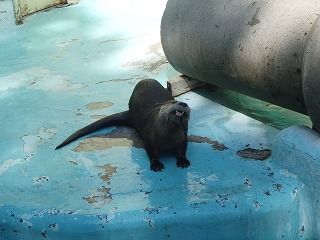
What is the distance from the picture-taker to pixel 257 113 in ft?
10.0

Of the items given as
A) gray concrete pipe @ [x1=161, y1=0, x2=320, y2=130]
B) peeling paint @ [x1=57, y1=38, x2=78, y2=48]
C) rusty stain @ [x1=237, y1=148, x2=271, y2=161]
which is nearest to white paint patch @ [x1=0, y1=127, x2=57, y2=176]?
gray concrete pipe @ [x1=161, y1=0, x2=320, y2=130]

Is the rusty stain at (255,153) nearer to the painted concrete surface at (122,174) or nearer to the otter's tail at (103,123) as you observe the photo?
the painted concrete surface at (122,174)

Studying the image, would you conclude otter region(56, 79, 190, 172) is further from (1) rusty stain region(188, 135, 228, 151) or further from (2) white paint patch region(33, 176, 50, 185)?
(2) white paint patch region(33, 176, 50, 185)

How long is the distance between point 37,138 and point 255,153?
1.19m

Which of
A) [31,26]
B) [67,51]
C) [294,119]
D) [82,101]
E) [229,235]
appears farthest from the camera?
[31,26]

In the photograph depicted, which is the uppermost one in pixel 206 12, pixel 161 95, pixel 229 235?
pixel 206 12

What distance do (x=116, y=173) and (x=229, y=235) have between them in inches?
24.3

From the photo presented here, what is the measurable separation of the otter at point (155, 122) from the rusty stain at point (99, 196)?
280 millimetres

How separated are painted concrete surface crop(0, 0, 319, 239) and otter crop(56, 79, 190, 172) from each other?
0.05 metres

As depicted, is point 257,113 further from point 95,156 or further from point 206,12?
point 95,156

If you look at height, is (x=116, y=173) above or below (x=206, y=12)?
below

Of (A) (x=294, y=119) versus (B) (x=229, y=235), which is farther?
(A) (x=294, y=119)

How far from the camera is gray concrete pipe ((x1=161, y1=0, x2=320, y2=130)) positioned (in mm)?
2332

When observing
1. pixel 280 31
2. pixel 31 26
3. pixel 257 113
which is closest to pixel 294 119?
pixel 257 113
